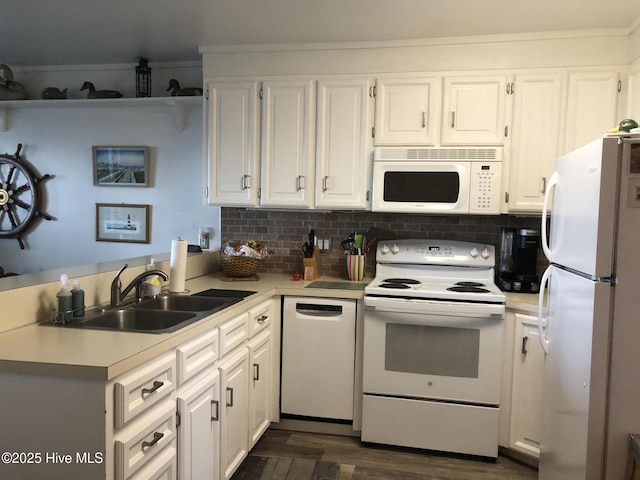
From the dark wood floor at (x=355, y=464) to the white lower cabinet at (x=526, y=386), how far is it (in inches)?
5.9

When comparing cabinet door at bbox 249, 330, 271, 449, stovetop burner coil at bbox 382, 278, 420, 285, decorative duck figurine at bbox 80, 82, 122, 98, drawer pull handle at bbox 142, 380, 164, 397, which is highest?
decorative duck figurine at bbox 80, 82, 122, 98

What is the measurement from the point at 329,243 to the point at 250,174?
0.74m

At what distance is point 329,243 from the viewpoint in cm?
346

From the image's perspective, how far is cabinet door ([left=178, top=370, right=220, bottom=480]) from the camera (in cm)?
181

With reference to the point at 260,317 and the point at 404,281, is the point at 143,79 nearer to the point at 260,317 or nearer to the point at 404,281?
the point at 260,317

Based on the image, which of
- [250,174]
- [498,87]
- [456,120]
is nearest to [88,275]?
[250,174]

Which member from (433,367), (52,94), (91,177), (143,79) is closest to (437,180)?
(433,367)

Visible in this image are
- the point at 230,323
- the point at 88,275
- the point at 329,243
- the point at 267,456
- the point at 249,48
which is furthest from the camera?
the point at 329,243

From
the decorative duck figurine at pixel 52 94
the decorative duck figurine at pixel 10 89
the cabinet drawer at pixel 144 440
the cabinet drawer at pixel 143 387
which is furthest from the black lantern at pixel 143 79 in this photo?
the cabinet drawer at pixel 144 440

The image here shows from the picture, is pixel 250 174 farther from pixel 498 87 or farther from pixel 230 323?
pixel 498 87

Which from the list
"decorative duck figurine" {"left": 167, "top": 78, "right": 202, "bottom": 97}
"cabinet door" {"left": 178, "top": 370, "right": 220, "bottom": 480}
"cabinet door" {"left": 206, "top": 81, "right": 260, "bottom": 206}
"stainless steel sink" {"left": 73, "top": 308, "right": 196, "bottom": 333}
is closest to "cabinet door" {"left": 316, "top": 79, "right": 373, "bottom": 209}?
"cabinet door" {"left": 206, "top": 81, "right": 260, "bottom": 206}

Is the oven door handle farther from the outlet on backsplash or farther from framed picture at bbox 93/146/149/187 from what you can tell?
framed picture at bbox 93/146/149/187

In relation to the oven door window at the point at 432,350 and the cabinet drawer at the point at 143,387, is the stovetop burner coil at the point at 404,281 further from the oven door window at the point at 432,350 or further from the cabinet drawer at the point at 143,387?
the cabinet drawer at the point at 143,387

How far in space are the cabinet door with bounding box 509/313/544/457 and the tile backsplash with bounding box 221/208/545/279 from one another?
701mm
